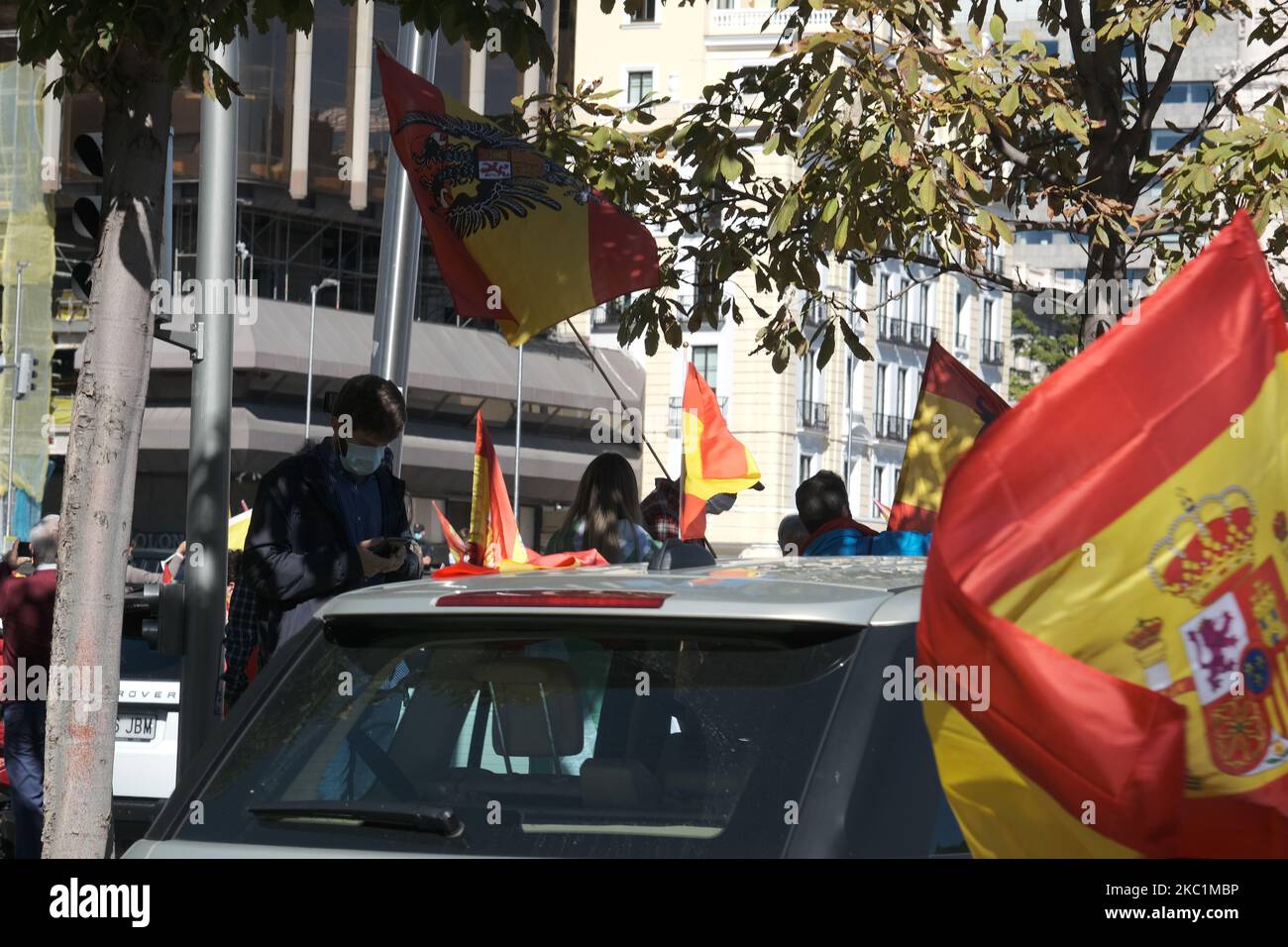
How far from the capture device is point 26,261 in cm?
4097

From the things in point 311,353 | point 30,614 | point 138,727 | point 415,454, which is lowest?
point 138,727

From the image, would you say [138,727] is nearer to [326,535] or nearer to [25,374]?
[326,535]

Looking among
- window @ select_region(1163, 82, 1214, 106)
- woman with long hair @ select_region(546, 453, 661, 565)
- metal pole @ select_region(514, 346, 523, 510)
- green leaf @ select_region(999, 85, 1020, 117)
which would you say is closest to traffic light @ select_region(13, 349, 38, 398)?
metal pole @ select_region(514, 346, 523, 510)

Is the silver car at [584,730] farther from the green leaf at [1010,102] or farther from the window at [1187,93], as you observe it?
the window at [1187,93]

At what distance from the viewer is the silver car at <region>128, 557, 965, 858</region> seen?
2.99 m

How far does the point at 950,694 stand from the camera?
275 centimetres

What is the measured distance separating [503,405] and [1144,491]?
54.8 m

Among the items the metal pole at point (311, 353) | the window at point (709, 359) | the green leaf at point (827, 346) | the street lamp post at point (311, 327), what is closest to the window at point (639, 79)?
the window at point (709, 359)

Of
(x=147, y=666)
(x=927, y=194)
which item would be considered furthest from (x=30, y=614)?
(x=927, y=194)

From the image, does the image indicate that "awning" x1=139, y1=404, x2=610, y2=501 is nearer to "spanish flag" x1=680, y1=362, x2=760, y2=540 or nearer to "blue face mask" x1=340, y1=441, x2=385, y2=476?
"spanish flag" x1=680, y1=362, x2=760, y2=540

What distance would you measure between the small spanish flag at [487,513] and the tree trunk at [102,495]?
11.4 feet

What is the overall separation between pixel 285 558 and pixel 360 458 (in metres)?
0.49

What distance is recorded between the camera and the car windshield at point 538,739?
10.1ft

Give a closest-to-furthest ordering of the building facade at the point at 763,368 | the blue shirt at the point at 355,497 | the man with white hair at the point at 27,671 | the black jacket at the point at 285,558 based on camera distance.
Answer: the black jacket at the point at 285,558
the blue shirt at the point at 355,497
the man with white hair at the point at 27,671
the building facade at the point at 763,368
